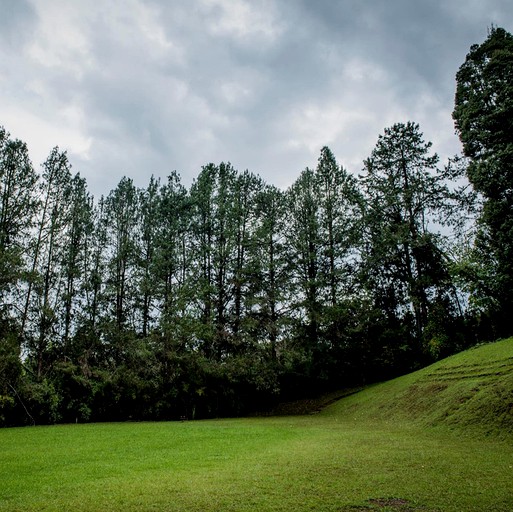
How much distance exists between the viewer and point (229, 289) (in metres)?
28.3

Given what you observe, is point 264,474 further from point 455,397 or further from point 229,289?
point 229,289

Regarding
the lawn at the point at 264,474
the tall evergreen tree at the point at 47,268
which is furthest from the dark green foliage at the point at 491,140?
the tall evergreen tree at the point at 47,268

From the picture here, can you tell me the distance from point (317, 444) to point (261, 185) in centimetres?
2306

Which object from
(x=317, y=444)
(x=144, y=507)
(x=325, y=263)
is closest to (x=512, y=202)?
(x=317, y=444)

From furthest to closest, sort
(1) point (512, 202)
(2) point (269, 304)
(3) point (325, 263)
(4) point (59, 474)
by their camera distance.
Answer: (3) point (325, 263)
(2) point (269, 304)
(1) point (512, 202)
(4) point (59, 474)

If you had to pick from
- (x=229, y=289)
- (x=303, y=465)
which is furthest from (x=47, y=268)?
(x=303, y=465)

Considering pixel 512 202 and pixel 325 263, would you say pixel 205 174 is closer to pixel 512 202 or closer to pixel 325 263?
pixel 325 263

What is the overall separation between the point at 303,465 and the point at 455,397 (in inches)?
350

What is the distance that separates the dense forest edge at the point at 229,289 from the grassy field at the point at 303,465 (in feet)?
25.6

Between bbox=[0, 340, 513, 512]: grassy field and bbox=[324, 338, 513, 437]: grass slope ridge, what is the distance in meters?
0.06

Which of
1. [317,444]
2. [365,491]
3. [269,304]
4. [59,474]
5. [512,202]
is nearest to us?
[365,491]

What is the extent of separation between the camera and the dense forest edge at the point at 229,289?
2225cm

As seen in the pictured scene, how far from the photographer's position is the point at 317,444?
431 inches

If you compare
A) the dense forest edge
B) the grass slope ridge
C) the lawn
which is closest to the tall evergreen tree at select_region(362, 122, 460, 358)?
the dense forest edge
